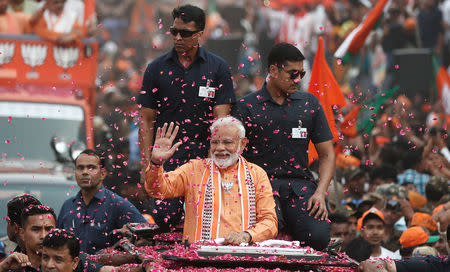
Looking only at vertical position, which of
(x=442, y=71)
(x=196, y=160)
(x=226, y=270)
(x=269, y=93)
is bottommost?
(x=226, y=270)

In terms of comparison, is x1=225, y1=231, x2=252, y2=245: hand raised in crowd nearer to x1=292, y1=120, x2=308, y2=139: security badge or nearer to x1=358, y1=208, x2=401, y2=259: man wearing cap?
x1=292, y1=120, x2=308, y2=139: security badge

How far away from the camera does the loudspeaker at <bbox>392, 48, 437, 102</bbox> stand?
19000 millimetres

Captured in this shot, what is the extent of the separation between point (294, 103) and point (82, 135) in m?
5.03

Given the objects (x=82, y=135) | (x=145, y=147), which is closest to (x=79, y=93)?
(x=82, y=135)

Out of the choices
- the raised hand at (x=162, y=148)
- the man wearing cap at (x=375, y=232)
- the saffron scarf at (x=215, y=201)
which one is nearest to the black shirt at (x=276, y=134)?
the saffron scarf at (x=215, y=201)

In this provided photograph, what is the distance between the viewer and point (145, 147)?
398 inches

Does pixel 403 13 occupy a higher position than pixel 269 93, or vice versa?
pixel 403 13

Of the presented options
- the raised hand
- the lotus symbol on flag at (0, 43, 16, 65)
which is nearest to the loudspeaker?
the lotus symbol on flag at (0, 43, 16, 65)

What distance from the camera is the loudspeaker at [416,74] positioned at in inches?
748

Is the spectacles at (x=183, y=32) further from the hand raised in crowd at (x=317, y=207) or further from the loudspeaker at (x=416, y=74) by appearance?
the loudspeaker at (x=416, y=74)

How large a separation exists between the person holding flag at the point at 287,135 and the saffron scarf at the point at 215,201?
1.79ft

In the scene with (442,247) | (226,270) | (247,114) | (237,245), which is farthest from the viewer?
(442,247)

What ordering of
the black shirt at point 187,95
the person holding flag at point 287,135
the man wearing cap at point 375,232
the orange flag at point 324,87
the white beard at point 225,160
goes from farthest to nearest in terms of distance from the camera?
the orange flag at point 324,87 < the man wearing cap at point 375,232 < the black shirt at point 187,95 < the person holding flag at point 287,135 < the white beard at point 225,160

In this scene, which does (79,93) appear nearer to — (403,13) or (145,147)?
(145,147)
